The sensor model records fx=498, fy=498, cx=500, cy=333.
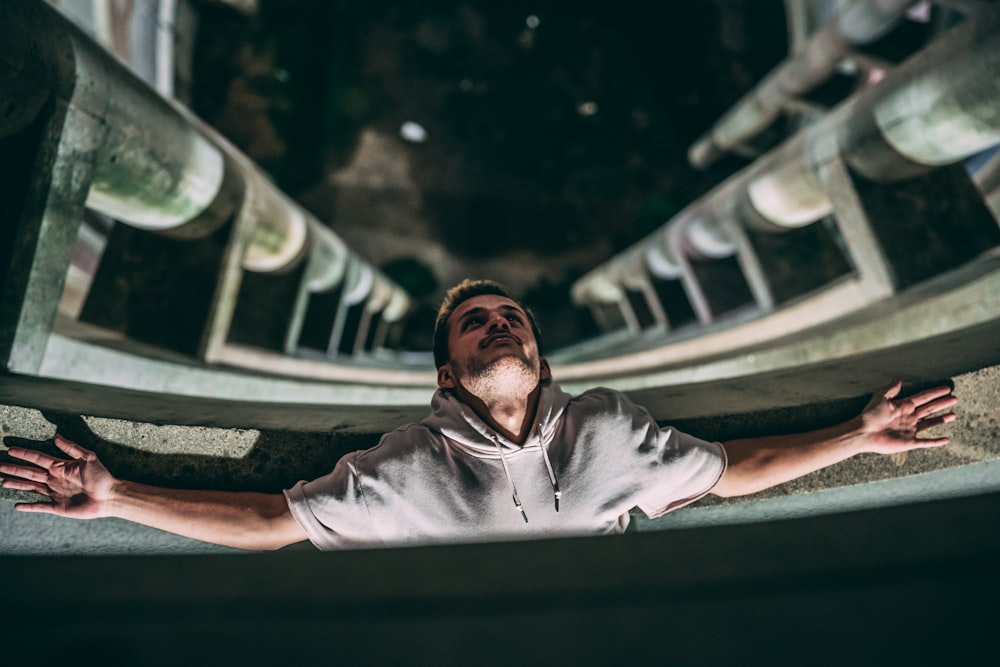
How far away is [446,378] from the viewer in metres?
2.47

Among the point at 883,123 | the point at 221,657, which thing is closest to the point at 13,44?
the point at 221,657

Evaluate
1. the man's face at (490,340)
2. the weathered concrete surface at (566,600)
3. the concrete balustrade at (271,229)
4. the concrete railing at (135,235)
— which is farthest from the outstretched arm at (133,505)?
the concrete balustrade at (271,229)

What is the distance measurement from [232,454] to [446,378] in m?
1.00

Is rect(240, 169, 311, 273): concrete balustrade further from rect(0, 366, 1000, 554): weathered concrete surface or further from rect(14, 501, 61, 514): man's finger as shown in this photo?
rect(14, 501, 61, 514): man's finger

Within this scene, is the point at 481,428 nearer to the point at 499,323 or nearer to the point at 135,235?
the point at 499,323

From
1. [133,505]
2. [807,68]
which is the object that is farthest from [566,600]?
[807,68]

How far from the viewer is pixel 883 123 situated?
11.9 feet

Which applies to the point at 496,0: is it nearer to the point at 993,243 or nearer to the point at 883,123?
the point at 883,123

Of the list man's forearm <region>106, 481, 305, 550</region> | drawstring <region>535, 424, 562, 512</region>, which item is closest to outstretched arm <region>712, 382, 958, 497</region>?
drawstring <region>535, 424, 562, 512</region>

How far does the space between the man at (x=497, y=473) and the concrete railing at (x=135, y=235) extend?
3.94ft

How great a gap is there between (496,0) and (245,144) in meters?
5.68

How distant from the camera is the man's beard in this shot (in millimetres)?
2145

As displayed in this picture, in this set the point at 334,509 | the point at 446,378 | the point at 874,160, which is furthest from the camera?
the point at 874,160

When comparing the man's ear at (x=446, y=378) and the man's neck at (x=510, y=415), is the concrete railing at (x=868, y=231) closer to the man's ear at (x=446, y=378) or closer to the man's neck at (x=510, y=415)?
the man's neck at (x=510, y=415)
